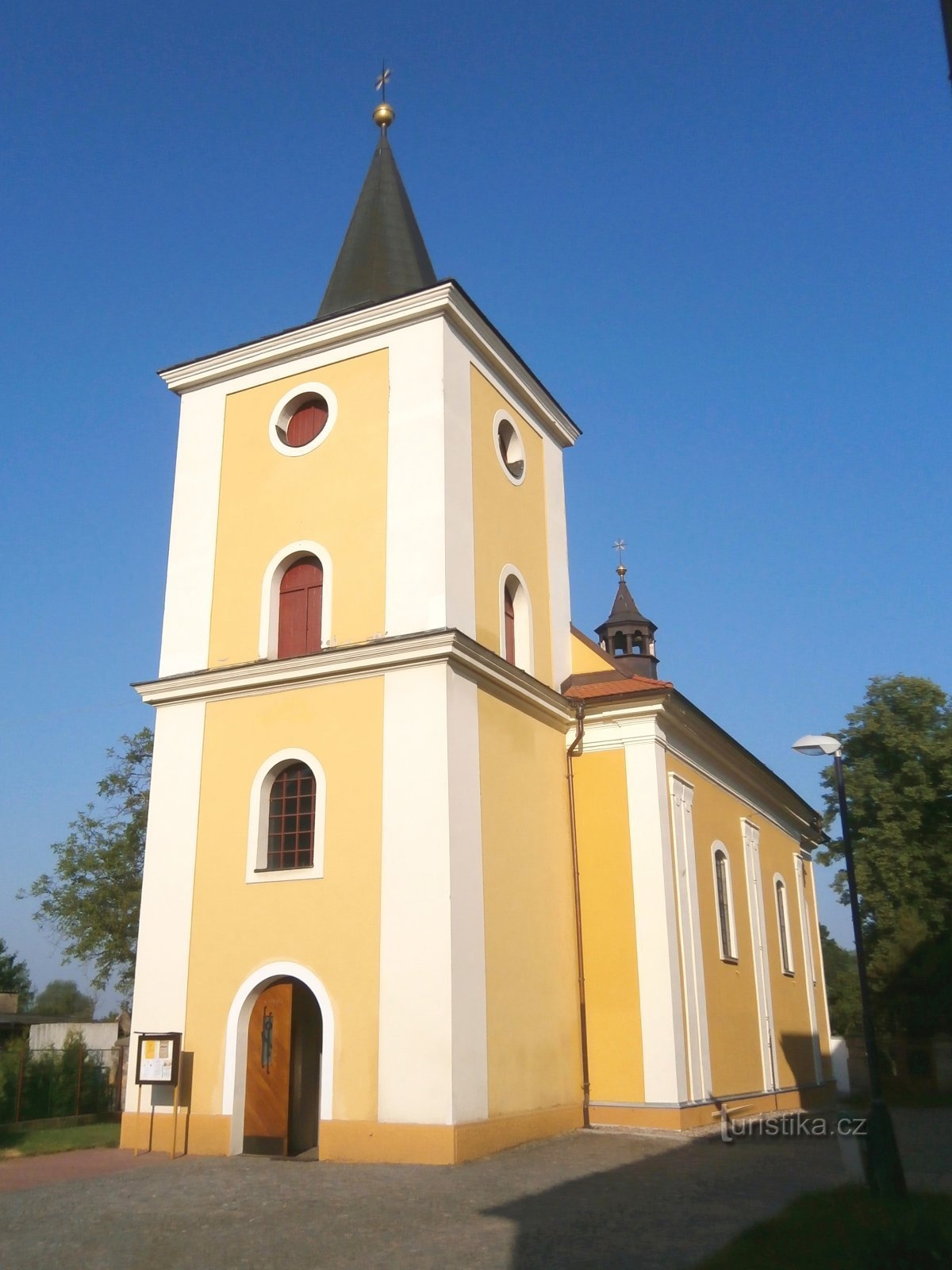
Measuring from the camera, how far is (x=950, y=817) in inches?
1396

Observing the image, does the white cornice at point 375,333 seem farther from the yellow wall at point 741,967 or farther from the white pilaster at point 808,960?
the white pilaster at point 808,960

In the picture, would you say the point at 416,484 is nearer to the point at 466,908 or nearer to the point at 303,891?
the point at 303,891

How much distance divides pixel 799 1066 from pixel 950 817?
46.7 feet

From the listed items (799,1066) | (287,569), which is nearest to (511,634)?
(287,569)

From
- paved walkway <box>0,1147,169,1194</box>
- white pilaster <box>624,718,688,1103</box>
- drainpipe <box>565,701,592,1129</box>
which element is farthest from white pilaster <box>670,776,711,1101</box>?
paved walkway <box>0,1147,169,1194</box>

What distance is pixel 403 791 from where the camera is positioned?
14594 millimetres

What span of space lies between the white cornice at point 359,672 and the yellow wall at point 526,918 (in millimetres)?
351

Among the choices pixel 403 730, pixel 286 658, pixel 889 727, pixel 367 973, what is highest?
pixel 889 727

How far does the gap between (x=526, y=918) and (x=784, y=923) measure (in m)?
12.3

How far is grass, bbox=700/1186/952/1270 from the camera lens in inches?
254

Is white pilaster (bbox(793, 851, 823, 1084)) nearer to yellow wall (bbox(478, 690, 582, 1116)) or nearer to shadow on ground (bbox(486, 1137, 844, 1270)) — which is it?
yellow wall (bbox(478, 690, 582, 1116))

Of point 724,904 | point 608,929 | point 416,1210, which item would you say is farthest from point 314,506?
point 724,904

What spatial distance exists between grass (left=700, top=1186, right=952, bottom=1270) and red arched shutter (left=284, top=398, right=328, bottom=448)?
41.9ft

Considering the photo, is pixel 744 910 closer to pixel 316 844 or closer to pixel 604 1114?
pixel 604 1114
